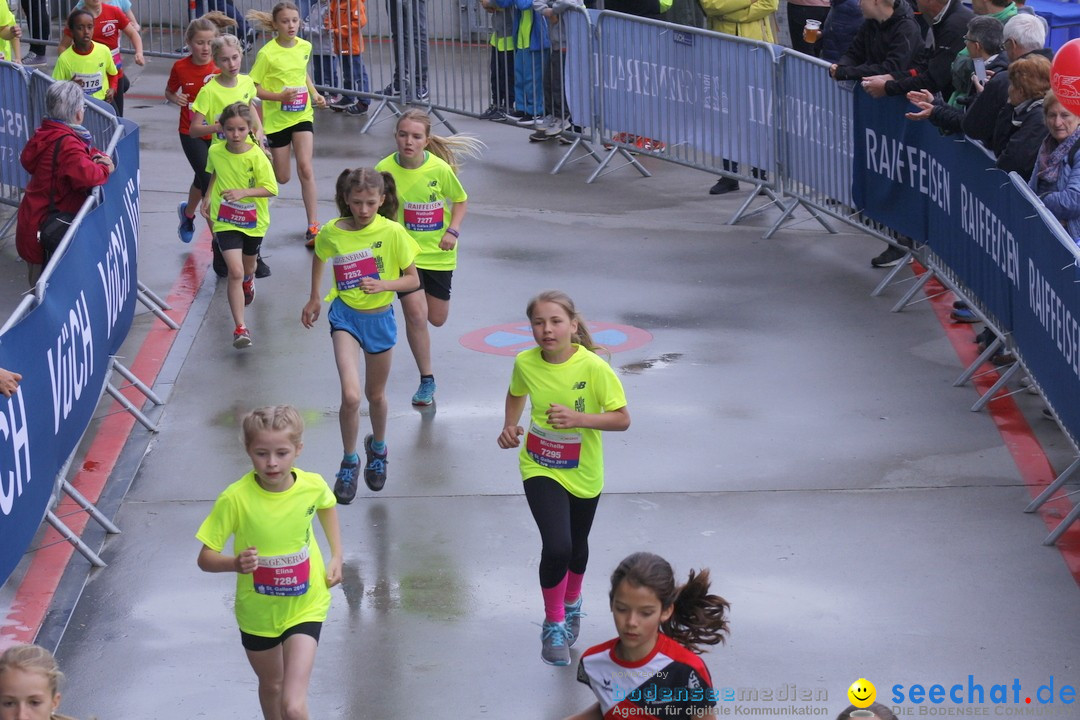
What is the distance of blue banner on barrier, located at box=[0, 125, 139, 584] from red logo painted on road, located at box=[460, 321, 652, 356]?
2.48 meters

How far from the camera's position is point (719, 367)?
10672 mm

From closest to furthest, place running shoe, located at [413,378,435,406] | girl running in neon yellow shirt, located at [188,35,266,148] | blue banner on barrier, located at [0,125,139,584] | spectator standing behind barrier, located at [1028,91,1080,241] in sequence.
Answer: blue banner on barrier, located at [0,125,139,584]
spectator standing behind barrier, located at [1028,91,1080,241]
running shoe, located at [413,378,435,406]
girl running in neon yellow shirt, located at [188,35,266,148]

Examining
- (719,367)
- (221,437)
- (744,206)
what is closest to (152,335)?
(221,437)

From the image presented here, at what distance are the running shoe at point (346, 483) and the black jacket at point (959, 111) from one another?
470 centimetres

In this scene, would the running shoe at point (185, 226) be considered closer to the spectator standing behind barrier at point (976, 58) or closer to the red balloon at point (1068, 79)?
the spectator standing behind barrier at point (976, 58)

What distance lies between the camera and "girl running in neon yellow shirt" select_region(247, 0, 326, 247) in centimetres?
1320

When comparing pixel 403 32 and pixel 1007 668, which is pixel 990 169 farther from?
pixel 403 32

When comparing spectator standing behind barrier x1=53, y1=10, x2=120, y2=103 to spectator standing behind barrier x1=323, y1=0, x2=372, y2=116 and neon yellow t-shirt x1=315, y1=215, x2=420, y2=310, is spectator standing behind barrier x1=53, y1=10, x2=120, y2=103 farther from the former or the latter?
neon yellow t-shirt x1=315, y1=215, x2=420, y2=310

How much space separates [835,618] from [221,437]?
4156 mm

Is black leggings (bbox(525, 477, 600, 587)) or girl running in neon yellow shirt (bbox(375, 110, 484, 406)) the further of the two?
girl running in neon yellow shirt (bbox(375, 110, 484, 406))

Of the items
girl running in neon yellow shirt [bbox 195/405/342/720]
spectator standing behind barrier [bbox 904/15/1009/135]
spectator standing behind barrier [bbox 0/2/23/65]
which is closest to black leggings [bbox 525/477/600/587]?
girl running in neon yellow shirt [bbox 195/405/342/720]

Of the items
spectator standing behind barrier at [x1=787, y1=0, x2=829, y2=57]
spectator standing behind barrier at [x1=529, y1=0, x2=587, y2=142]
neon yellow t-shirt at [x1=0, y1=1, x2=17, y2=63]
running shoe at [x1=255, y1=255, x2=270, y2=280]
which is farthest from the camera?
neon yellow t-shirt at [x1=0, y1=1, x2=17, y2=63]

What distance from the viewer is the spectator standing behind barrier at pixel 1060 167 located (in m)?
8.92

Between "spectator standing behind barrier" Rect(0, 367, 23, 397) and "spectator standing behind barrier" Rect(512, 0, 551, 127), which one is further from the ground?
"spectator standing behind barrier" Rect(0, 367, 23, 397)
